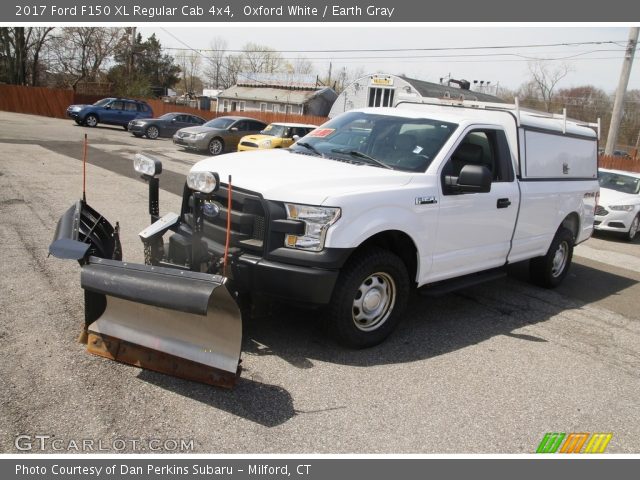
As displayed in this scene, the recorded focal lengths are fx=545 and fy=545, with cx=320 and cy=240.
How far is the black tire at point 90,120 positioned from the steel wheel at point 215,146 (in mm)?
11098

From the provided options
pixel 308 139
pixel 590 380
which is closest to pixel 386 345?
pixel 590 380

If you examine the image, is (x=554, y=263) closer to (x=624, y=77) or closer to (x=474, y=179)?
(x=474, y=179)

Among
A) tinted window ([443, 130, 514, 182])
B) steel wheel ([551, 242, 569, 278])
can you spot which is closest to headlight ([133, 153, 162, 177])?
tinted window ([443, 130, 514, 182])

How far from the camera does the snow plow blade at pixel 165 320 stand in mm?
3363

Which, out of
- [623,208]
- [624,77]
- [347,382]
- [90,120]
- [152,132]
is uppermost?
[624,77]

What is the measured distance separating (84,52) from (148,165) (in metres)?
57.6

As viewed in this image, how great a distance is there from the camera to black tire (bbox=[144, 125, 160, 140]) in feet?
85.1

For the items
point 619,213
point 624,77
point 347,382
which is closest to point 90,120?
point 624,77

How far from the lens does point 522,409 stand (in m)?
3.87

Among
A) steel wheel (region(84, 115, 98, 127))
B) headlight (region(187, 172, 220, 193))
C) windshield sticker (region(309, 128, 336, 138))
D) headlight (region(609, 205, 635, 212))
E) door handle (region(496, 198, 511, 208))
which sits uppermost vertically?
windshield sticker (region(309, 128, 336, 138))

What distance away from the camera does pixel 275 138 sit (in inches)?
787

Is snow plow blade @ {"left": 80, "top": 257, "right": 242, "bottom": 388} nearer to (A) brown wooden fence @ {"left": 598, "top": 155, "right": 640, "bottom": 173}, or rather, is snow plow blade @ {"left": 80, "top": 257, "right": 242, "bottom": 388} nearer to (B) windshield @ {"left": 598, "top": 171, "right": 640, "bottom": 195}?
(B) windshield @ {"left": 598, "top": 171, "right": 640, "bottom": 195}

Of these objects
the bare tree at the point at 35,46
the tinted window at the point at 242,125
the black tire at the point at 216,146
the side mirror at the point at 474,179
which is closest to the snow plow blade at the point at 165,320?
the side mirror at the point at 474,179
